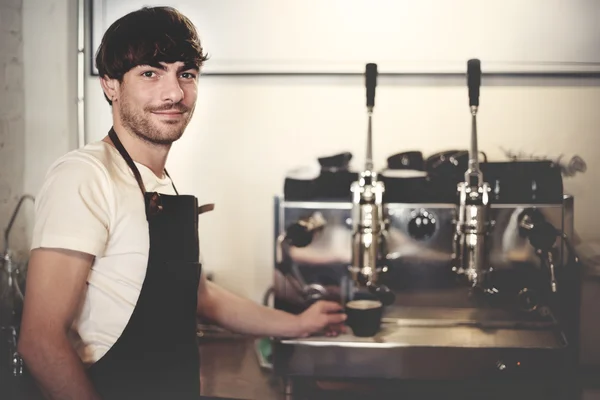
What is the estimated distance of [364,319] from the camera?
125 cm

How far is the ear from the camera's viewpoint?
1159 mm

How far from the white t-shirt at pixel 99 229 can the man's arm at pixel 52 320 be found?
1.2 inches

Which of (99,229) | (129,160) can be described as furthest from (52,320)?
(129,160)

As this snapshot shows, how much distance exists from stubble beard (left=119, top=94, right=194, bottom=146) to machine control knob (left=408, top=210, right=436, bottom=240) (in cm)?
52

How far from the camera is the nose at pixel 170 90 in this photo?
1154 mm

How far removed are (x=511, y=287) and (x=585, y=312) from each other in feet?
1.16

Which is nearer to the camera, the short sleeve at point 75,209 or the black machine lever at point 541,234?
the short sleeve at point 75,209

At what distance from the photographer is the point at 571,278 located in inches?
49.7

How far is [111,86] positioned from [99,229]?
0.31 meters

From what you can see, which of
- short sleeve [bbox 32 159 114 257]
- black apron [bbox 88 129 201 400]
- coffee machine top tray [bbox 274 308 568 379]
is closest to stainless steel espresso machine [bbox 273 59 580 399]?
coffee machine top tray [bbox 274 308 568 379]

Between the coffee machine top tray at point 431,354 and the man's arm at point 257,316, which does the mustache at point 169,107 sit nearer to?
the man's arm at point 257,316

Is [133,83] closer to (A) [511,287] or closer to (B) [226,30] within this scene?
(B) [226,30]

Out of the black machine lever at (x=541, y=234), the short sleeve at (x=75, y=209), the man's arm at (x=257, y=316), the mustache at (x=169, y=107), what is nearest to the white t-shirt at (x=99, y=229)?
the short sleeve at (x=75, y=209)

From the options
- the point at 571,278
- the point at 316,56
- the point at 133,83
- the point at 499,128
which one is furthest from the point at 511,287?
the point at 133,83
